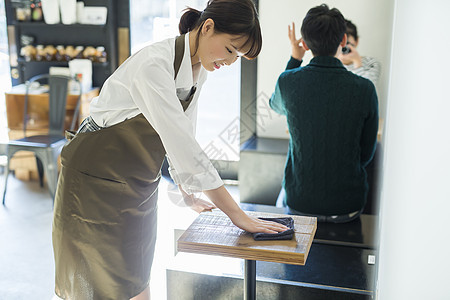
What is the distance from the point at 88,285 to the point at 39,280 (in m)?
1.14

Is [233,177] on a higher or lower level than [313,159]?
lower

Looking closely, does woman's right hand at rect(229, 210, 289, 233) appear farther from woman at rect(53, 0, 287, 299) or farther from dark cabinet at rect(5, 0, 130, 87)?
dark cabinet at rect(5, 0, 130, 87)

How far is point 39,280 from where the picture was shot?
2580 millimetres

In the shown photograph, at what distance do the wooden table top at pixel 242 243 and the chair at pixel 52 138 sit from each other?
2432mm

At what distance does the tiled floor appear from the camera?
8.25 ft

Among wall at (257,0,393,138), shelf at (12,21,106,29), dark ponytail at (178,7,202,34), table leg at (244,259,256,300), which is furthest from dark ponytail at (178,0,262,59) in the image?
shelf at (12,21,106,29)

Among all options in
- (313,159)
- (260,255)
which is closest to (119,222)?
(260,255)

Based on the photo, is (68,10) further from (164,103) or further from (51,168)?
(164,103)

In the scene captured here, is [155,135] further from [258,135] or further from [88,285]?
[258,135]

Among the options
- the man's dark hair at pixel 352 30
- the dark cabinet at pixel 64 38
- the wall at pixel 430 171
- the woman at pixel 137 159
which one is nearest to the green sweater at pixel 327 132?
the woman at pixel 137 159

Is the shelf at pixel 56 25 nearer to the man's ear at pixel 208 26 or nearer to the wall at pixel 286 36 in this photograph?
the wall at pixel 286 36

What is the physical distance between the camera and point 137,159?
1.48 metres

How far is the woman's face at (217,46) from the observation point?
133 cm

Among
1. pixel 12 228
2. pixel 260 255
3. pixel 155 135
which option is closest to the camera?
pixel 260 255
